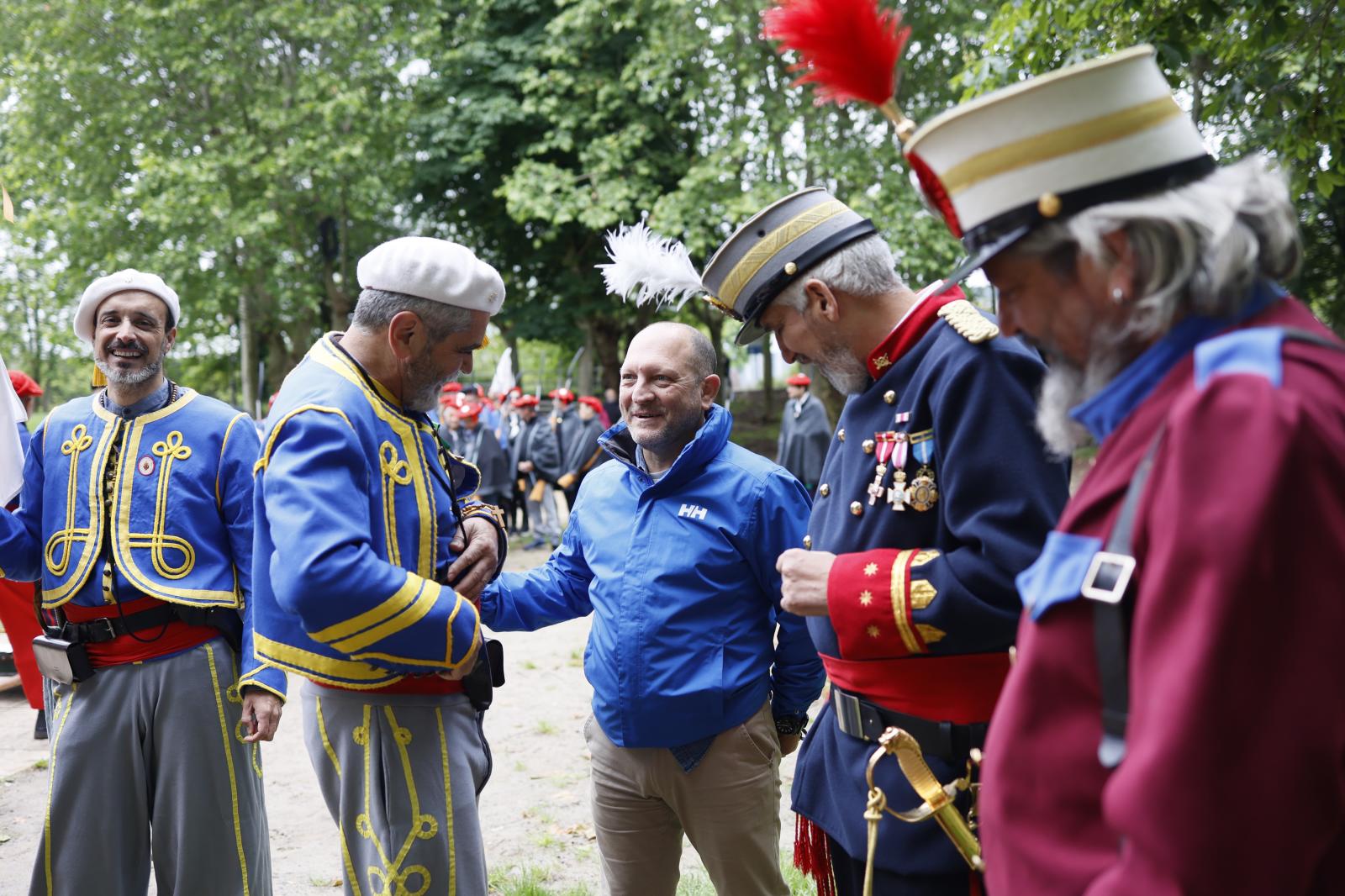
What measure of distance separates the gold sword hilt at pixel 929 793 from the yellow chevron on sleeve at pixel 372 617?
1.05 m

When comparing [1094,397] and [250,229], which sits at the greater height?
[250,229]

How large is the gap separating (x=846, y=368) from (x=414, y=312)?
42.5 inches

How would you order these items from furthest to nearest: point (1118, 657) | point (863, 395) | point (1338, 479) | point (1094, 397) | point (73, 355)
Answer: point (73, 355) < point (863, 395) < point (1094, 397) < point (1118, 657) < point (1338, 479)

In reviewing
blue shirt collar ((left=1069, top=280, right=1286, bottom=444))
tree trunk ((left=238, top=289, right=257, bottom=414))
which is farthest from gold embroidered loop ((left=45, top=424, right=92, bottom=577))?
tree trunk ((left=238, top=289, right=257, bottom=414))

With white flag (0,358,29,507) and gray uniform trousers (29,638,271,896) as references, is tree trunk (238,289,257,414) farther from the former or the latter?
gray uniform trousers (29,638,271,896)

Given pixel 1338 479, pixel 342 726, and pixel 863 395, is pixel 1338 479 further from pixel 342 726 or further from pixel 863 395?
pixel 342 726

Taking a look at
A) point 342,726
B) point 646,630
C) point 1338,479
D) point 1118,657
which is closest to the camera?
point 1338,479

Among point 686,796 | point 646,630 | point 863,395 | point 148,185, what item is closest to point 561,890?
point 686,796

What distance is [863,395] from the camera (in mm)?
2494

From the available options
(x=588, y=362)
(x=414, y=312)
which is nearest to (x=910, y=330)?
(x=414, y=312)

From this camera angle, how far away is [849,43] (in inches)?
82.5

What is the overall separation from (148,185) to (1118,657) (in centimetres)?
2193

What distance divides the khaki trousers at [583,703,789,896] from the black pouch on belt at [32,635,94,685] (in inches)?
62.5

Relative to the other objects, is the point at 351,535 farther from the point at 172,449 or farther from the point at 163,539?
the point at 172,449
